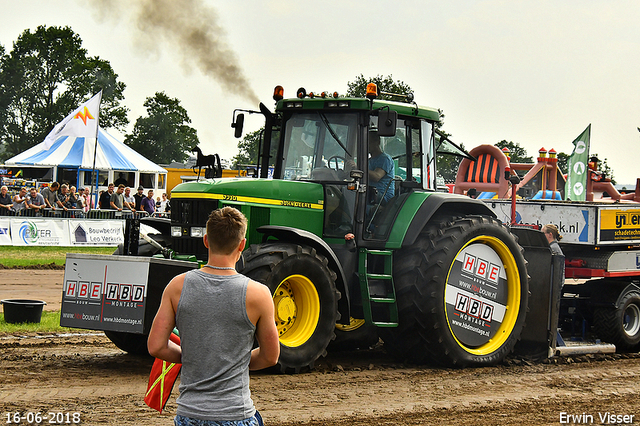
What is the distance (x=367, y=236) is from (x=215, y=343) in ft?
15.0

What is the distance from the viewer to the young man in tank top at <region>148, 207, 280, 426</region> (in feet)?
9.34

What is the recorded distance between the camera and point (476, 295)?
25.2 ft

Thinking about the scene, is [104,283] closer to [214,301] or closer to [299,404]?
[299,404]

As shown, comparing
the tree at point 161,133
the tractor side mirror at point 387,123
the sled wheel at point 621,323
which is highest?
the tree at point 161,133

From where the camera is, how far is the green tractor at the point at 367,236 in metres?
6.72

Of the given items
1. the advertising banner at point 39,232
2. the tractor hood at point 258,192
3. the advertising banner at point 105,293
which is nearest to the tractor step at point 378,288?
the tractor hood at point 258,192

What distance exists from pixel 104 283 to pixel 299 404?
79.7 inches

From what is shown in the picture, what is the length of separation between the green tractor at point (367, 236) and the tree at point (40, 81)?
5086cm

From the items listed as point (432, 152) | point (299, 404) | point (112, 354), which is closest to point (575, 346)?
point (432, 152)

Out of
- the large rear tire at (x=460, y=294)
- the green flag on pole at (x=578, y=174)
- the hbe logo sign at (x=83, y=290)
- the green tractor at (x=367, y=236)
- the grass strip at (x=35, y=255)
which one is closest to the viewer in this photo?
the hbe logo sign at (x=83, y=290)

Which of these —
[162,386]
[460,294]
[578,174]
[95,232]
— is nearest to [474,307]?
[460,294]

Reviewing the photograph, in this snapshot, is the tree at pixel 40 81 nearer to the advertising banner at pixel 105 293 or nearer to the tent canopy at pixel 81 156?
the tent canopy at pixel 81 156

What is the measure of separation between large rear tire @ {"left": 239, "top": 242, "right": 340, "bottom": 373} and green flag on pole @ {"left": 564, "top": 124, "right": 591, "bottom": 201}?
12.9 metres

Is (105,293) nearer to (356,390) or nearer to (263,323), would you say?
(356,390)
